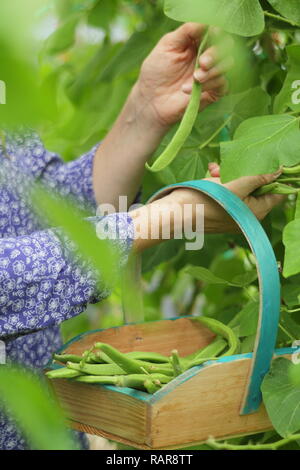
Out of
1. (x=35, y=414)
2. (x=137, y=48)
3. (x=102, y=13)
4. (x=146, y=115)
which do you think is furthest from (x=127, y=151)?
(x=35, y=414)

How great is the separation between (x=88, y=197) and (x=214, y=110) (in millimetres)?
266

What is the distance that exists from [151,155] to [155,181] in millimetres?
73

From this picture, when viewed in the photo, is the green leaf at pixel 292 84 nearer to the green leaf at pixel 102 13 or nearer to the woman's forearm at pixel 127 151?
the woman's forearm at pixel 127 151

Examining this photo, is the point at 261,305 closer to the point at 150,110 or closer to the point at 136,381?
the point at 136,381

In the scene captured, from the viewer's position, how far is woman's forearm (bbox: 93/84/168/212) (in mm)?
993

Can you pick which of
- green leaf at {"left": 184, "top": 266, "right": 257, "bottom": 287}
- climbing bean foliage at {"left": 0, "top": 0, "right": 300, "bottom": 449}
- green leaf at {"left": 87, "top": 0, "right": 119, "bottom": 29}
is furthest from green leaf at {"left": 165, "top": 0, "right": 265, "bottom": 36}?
green leaf at {"left": 87, "top": 0, "right": 119, "bottom": 29}

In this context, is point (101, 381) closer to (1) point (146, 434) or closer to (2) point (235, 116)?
(1) point (146, 434)

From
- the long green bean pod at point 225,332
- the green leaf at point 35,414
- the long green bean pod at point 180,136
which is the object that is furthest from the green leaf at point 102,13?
the green leaf at point 35,414

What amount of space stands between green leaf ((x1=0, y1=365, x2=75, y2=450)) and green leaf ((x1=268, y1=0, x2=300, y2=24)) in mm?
627

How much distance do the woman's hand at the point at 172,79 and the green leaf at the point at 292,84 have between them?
0.40ft

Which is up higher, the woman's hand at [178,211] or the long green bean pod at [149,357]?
the woman's hand at [178,211]

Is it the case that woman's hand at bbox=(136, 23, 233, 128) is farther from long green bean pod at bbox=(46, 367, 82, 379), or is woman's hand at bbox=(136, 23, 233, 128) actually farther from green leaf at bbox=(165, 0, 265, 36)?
long green bean pod at bbox=(46, 367, 82, 379)

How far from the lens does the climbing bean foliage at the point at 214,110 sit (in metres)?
0.14

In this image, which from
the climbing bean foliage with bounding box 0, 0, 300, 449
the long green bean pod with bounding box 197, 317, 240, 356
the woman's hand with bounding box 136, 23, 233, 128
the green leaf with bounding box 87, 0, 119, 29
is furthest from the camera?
the green leaf with bounding box 87, 0, 119, 29
